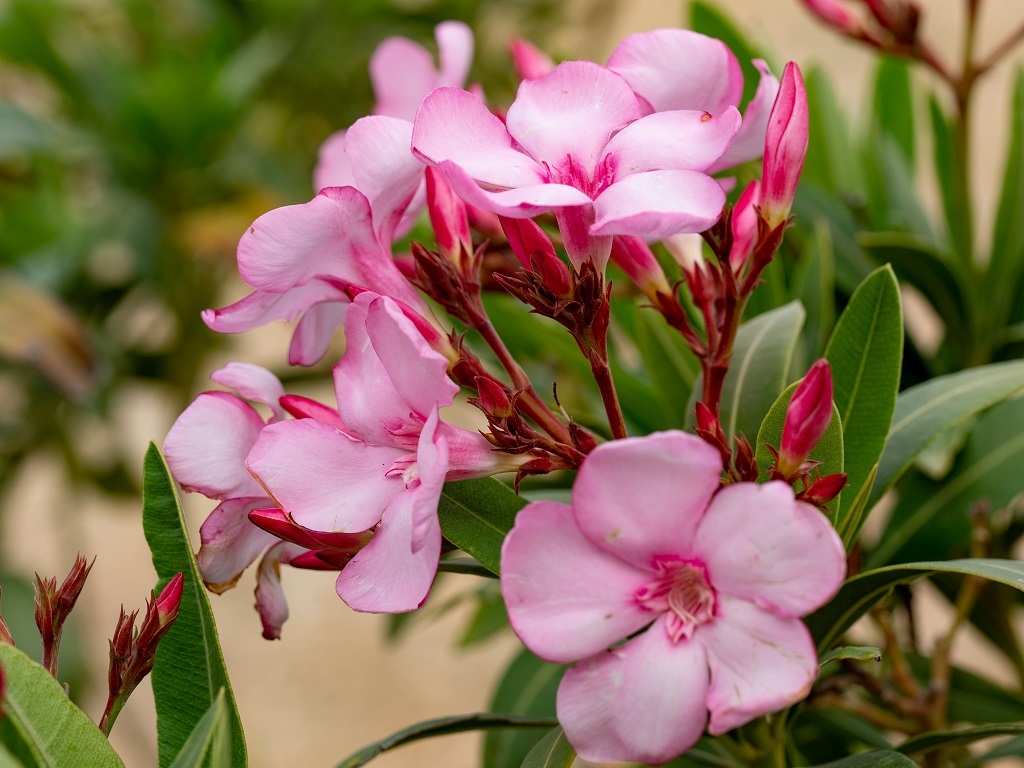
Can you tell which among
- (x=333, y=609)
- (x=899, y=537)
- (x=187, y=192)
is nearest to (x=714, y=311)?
(x=899, y=537)

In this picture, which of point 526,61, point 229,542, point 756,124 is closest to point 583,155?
point 756,124

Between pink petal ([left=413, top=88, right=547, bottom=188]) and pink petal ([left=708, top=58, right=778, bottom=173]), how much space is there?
0.35 ft

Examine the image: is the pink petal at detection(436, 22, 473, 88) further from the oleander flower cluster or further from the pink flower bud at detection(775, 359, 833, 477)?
the pink flower bud at detection(775, 359, 833, 477)

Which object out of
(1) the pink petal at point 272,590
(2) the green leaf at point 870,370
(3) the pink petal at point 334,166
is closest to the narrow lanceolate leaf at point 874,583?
(2) the green leaf at point 870,370

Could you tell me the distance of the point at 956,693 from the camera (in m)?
0.78

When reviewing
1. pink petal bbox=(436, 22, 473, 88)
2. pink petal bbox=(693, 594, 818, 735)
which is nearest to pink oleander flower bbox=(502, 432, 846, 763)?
pink petal bbox=(693, 594, 818, 735)

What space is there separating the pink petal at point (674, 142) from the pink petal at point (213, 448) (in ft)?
0.67

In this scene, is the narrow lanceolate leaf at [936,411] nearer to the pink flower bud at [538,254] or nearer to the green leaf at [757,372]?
the green leaf at [757,372]

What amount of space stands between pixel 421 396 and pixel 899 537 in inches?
17.3

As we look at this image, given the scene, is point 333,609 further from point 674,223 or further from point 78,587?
point 674,223

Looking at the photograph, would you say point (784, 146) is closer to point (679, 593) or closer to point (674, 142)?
point (674, 142)

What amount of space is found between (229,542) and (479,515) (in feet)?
0.38

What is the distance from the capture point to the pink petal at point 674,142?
1.25 feet

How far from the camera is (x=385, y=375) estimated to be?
15.8 inches
